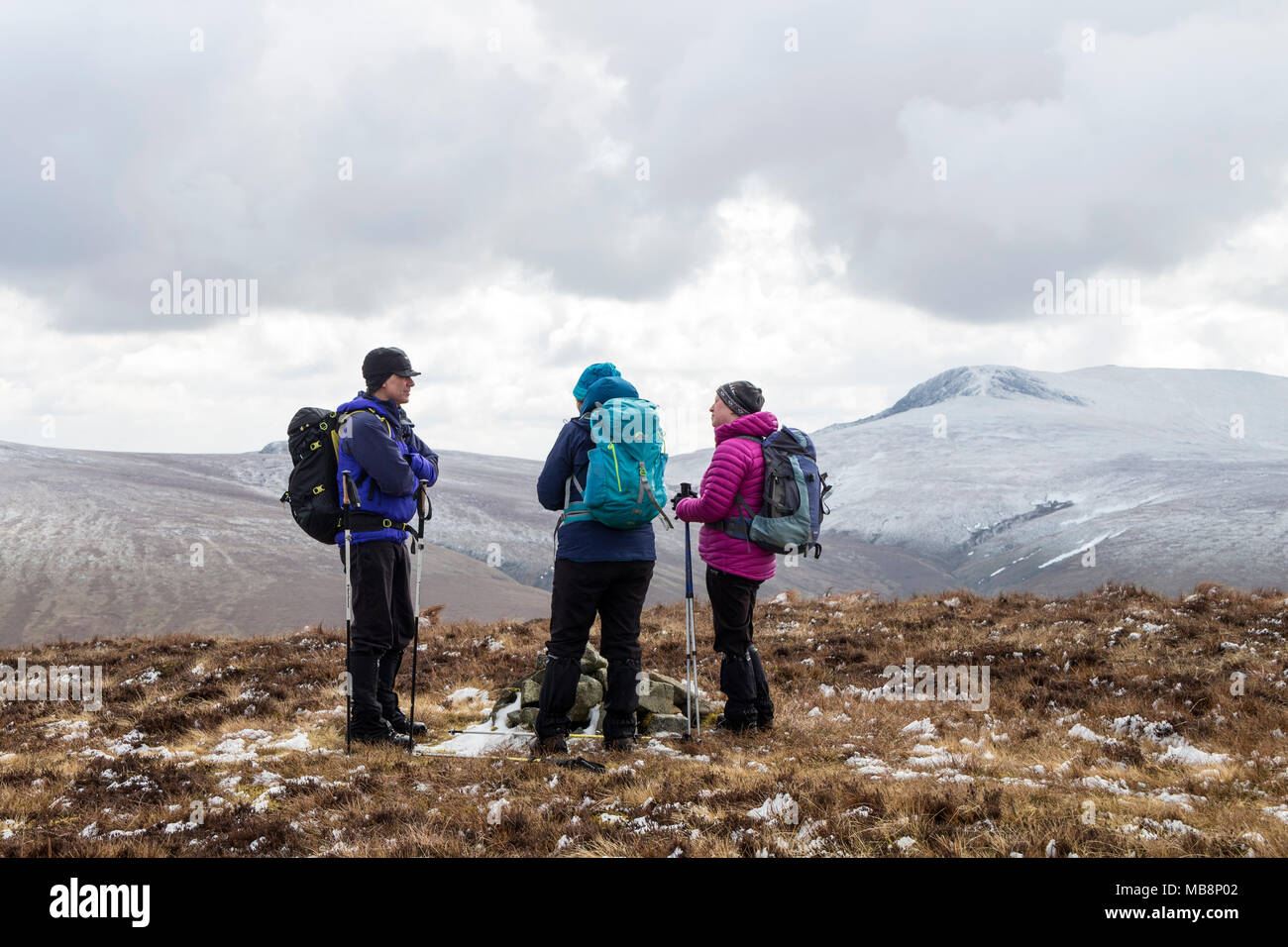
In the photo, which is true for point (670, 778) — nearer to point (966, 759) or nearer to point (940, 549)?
point (966, 759)

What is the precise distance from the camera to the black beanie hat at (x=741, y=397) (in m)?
9.09

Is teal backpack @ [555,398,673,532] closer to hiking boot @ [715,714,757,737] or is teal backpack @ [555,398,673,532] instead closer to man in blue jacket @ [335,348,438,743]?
man in blue jacket @ [335,348,438,743]

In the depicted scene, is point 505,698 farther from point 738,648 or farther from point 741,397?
point 741,397

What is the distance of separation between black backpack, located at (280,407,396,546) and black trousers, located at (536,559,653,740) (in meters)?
2.28

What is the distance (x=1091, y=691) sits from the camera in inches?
436

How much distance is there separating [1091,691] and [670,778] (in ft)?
22.9

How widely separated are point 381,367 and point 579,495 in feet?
8.84

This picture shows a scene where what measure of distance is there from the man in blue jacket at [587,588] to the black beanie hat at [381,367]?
2.08 m

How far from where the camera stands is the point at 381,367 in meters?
9.03

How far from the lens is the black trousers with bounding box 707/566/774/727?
29.2 ft

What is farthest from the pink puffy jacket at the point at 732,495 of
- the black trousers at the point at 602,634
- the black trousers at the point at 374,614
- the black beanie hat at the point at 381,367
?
the black beanie hat at the point at 381,367

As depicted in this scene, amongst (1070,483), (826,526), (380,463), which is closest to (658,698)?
(380,463)

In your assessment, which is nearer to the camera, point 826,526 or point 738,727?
point 738,727
